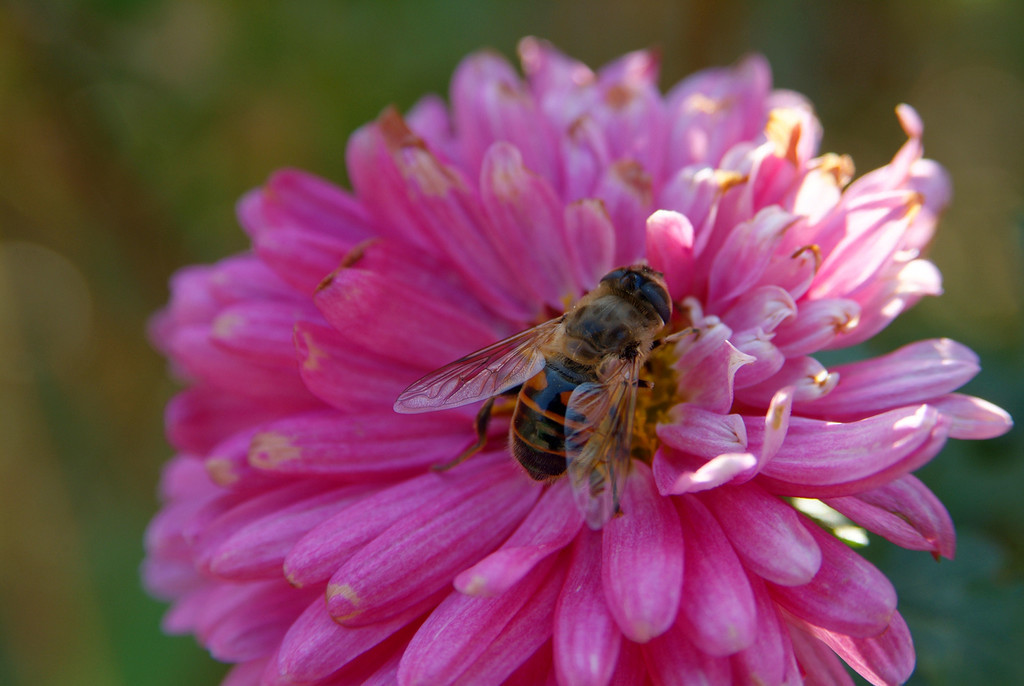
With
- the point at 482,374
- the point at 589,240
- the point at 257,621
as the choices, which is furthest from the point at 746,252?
the point at 257,621

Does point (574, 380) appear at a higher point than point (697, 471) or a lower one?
higher

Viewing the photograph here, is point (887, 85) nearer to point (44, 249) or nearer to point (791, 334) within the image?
point (791, 334)

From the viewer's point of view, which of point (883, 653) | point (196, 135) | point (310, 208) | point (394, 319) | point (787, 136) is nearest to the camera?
point (883, 653)

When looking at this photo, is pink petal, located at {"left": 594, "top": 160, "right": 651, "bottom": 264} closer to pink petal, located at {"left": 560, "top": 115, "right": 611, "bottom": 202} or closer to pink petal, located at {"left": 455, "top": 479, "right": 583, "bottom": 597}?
pink petal, located at {"left": 560, "top": 115, "right": 611, "bottom": 202}

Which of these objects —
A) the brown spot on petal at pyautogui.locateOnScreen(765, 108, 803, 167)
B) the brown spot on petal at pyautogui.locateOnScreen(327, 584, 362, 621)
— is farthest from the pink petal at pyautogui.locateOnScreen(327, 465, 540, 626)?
the brown spot on petal at pyautogui.locateOnScreen(765, 108, 803, 167)

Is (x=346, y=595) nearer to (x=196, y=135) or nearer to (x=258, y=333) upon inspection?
(x=258, y=333)

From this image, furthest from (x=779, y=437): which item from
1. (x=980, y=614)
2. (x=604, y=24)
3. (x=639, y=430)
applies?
(x=604, y=24)
